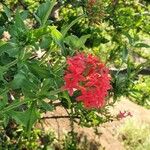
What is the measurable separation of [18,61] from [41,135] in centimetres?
364

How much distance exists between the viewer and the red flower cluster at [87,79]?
220cm

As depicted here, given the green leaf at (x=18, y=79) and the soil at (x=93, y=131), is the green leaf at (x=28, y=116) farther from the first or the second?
the soil at (x=93, y=131)

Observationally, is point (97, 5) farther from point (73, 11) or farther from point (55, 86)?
point (73, 11)

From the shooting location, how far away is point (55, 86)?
8.21ft

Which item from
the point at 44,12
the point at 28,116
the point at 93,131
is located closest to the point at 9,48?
the point at 44,12

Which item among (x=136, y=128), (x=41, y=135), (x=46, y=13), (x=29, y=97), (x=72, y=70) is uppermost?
(x=46, y=13)

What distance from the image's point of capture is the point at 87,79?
2213mm

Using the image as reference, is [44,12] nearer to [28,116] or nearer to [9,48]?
[9,48]

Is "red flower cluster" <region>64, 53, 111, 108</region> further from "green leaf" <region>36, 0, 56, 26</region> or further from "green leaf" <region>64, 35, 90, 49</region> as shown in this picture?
"green leaf" <region>36, 0, 56, 26</region>

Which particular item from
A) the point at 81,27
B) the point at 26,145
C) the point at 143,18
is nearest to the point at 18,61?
the point at 81,27

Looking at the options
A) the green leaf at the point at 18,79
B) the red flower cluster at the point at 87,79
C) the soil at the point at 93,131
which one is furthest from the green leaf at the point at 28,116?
the soil at the point at 93,131

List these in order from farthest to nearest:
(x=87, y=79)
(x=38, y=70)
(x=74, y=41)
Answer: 1. (x=74, y=41)
2. (x=38, y=70)
3. (x=87, y=79)

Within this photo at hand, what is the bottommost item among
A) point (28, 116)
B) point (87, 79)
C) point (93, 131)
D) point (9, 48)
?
point (93, 131)

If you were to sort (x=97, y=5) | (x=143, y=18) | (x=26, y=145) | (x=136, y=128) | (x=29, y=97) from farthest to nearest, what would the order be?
(x=136, y=128) < (x=26, y=145) < (x=143, y=18) < (x=97, y=5) < (x=29, y=97)
